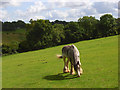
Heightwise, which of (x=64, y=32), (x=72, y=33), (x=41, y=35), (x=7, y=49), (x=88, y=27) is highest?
(x=88, y=27)

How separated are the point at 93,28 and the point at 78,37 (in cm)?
851

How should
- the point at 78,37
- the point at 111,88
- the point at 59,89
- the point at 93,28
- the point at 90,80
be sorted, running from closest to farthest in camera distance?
the point at 111,88
the point at 59,89
the point at 90,80
the point at 78,37
the point at 93,28

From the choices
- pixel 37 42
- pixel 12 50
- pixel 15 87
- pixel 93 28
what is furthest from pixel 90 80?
pixel 93 28

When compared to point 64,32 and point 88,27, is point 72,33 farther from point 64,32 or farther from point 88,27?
point 88,27

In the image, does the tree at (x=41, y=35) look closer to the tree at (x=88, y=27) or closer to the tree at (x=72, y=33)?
the tree at (x=72, y=33)

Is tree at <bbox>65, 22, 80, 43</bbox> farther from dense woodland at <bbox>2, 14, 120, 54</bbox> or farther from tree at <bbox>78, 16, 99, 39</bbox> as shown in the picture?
tree at <bbox>78, 16, 99, 39</bbox>

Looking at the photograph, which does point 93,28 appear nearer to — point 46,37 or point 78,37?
point 78,37

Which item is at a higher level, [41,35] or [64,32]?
[64,32]

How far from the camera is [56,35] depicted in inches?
2288

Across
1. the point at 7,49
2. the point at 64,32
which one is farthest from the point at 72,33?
the point at 7,49

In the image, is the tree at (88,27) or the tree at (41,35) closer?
the tree at (41,35)

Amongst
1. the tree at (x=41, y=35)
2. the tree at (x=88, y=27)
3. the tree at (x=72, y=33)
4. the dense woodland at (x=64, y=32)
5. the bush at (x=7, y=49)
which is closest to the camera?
the bush at (x=7, y=49)

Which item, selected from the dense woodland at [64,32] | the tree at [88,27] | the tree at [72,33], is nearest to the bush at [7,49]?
the dense woodland at [64,32]

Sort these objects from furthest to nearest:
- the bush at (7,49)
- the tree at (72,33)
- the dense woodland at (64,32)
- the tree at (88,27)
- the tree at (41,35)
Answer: the tree at (88,27) → the tree at (72,33) → the dense woodland at (64,32) → the tree at (41,35) → the bush at (7,49)
